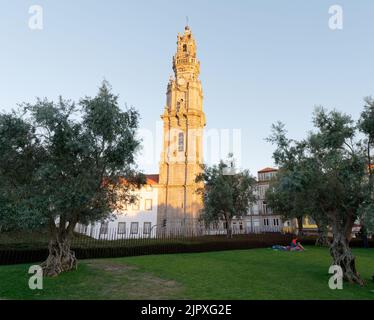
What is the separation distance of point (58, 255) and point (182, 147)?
146 feet

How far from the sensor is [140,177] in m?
17.7

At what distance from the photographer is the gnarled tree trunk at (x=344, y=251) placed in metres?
13.5

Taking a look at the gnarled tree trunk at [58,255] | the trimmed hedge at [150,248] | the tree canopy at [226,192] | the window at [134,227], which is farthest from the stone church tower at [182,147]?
the gnarled tree trunk at [58,255]

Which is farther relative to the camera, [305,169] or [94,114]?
[94,114]

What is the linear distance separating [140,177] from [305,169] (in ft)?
31.8

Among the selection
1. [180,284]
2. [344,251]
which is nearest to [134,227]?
[180,284]

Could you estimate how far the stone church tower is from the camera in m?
54.7

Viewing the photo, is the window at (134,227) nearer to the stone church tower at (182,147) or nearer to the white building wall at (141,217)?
the white building wall at (141,217)

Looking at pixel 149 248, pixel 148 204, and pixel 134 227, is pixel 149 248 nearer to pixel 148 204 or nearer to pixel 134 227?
pixel 134 227

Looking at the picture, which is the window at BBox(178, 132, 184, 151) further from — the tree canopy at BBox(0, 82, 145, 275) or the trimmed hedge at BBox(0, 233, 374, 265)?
the tree canopy at BBox(0, 82, 145, 275)

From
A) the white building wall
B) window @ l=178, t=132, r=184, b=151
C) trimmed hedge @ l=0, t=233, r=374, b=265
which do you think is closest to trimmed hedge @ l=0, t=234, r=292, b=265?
trimmed hedge @ l=0, t=233, r=374, b=265

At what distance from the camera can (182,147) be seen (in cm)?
5816
